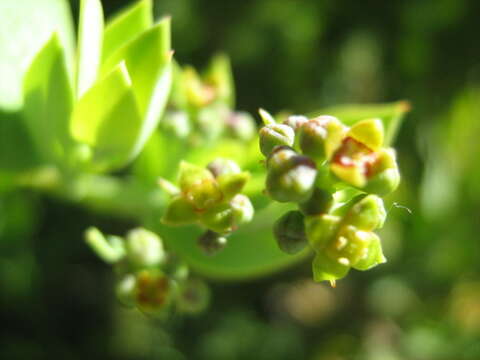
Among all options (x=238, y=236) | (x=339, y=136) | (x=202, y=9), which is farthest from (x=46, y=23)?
(x=202, y=9)

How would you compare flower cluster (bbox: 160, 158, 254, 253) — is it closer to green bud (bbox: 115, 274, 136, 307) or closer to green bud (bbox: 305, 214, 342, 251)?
green bud (bbox: 305, 214, 342, 251)

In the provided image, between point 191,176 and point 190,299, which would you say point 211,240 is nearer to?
point 191,176

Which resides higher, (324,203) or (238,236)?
(324,203)

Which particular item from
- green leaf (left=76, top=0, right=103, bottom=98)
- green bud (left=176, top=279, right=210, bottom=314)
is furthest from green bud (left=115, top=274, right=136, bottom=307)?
green leaf (left=76, top=0, right=103, bottom=98)

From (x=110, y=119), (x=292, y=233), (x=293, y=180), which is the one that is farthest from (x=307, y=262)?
(x=293, y=180)

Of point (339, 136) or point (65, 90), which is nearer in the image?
point (339, 136)

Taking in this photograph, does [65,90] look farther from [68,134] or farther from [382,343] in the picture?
[382,343]
